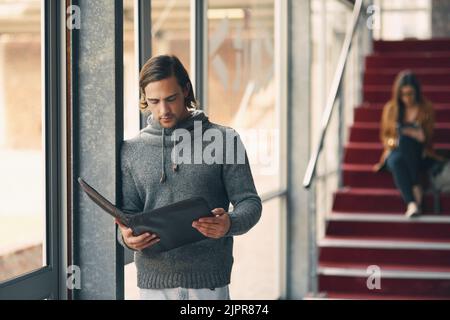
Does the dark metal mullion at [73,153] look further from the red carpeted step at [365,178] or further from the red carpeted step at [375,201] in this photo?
the red carpeted step at [365,178]

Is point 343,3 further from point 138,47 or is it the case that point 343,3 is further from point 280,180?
point 138,47

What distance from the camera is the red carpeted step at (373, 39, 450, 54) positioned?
867 cm

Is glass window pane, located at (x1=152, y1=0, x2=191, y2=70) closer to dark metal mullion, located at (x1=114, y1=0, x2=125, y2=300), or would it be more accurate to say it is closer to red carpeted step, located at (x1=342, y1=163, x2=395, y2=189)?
dark metal mullion, located at (x1=114, y1=0, x2=125, y2=300)

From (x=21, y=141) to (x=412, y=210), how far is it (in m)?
3.79

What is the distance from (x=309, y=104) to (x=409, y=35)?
435 centimetres

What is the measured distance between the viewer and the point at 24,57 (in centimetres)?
306

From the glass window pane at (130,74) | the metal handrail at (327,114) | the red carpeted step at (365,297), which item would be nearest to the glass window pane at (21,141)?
the glass window pane at (130,74)

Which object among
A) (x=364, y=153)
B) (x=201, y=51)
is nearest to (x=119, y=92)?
(x=201, y=51)

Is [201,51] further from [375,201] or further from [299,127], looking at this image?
[375,201]

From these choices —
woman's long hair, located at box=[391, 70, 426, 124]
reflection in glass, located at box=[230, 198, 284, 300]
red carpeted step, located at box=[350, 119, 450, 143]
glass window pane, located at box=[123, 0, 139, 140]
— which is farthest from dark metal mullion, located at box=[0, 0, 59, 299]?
red carpeted step, located at box=[350, 119, 450, 143]

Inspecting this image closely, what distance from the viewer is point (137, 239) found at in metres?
2.42

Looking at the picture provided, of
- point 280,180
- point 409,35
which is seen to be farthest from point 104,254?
point 409,35

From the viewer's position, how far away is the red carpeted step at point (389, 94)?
302 inches

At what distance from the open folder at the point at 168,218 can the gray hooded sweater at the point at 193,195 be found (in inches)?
3.4
